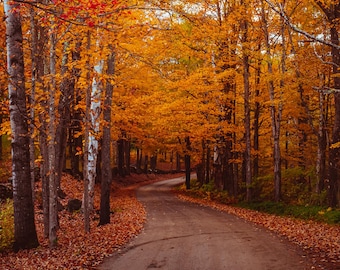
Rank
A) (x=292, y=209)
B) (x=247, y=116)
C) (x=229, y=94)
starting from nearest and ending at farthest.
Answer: (x=292, y=209)
(x=247, y=116)
(x=229, y=94)

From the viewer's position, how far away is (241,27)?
68.0 ft

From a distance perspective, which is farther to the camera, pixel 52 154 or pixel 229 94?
pixel 229 94

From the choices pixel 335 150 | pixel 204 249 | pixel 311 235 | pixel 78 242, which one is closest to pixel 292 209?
pixel 335 150

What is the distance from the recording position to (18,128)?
9.44 metres

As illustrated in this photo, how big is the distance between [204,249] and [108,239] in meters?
3.25

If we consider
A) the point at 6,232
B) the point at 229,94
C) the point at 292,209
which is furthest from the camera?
the point at 229,94

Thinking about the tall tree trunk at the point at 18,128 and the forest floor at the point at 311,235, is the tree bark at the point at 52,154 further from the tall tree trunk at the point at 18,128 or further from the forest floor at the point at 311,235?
the forest floor at the point at 311,235

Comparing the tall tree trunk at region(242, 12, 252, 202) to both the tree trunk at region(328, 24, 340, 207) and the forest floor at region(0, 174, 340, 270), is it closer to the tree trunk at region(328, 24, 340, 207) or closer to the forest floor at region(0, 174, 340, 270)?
the forest floor at region(0, 174, 340, 270)

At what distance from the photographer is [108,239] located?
37.5 feet

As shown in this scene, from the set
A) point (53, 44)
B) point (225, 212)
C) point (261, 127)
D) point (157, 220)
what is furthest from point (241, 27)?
point (53, 44)

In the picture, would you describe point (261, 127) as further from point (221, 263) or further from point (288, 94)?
point (221, 263)

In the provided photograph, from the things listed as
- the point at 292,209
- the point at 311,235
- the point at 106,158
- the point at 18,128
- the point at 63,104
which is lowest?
the point at 292,209

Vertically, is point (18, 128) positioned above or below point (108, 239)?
above

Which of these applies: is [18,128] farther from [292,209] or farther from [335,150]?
[292,209]
